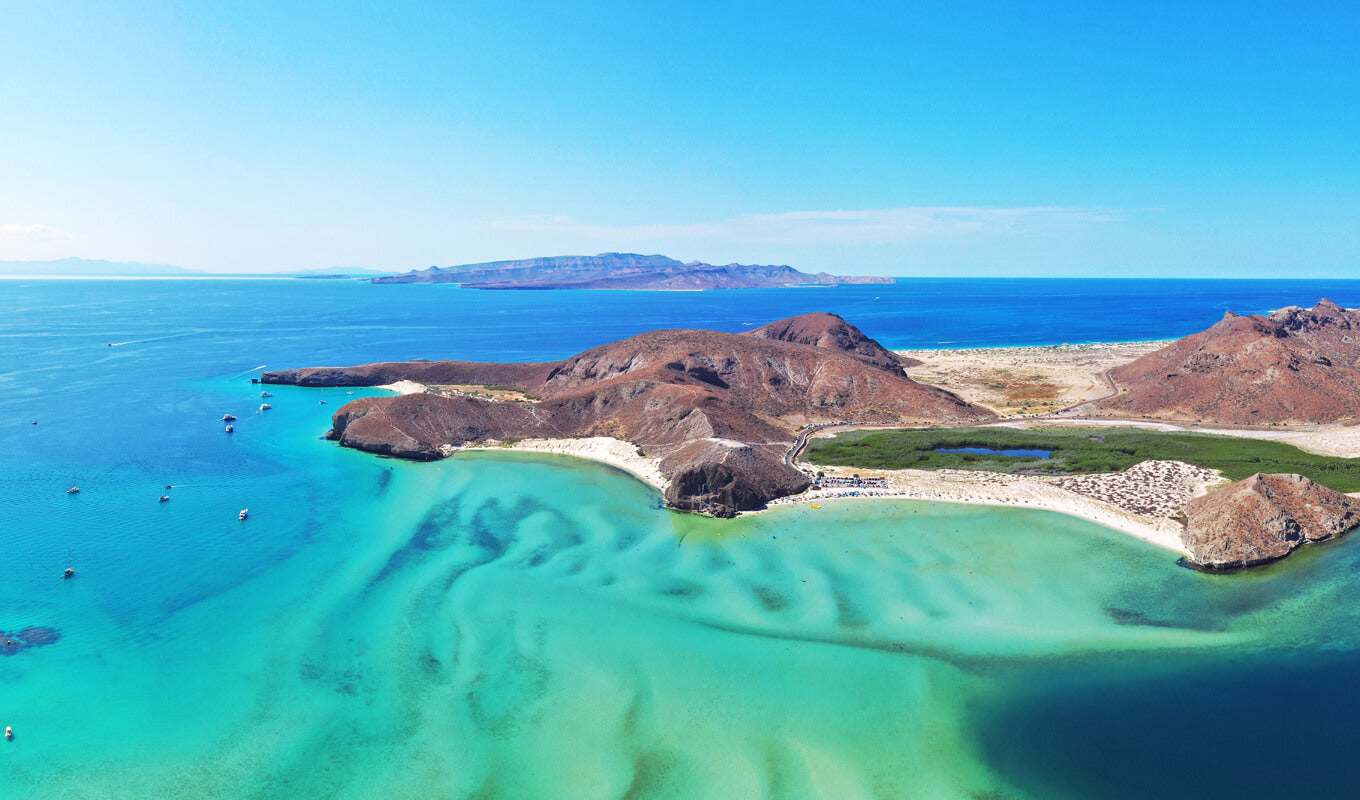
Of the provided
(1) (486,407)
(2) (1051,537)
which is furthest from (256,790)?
(1) (486,407)

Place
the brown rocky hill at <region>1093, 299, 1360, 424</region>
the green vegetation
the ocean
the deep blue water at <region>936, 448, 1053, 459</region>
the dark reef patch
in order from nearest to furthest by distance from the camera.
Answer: the ocean → the dark reef patch → the green vegetation → the deep blue water at <region>936, 448, 1053, 459</region> → the brown rocky hill at <region>1093, 299, 1360, 424</region>

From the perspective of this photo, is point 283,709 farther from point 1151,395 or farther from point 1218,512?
point 1151,395

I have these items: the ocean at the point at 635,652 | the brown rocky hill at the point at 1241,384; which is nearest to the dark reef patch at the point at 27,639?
the ocean at the point at 635,652

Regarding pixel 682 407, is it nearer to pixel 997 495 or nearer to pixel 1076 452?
pixel 997 495

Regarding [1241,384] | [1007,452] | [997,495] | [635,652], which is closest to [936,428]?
[1007,452]

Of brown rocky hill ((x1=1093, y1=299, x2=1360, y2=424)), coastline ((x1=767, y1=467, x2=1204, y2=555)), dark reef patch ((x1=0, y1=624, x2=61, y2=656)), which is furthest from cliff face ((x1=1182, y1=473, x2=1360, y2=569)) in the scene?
dark reef patch ((x1=0, y1=624, x2=61, y2=656))

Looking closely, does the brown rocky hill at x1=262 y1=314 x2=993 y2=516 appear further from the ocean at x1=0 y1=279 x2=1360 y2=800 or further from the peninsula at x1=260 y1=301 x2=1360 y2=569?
the ocean at x1=0 y1=279 x2=1360 y2=800

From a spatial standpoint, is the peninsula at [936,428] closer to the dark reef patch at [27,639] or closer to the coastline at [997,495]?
the coastline at [997,495]
